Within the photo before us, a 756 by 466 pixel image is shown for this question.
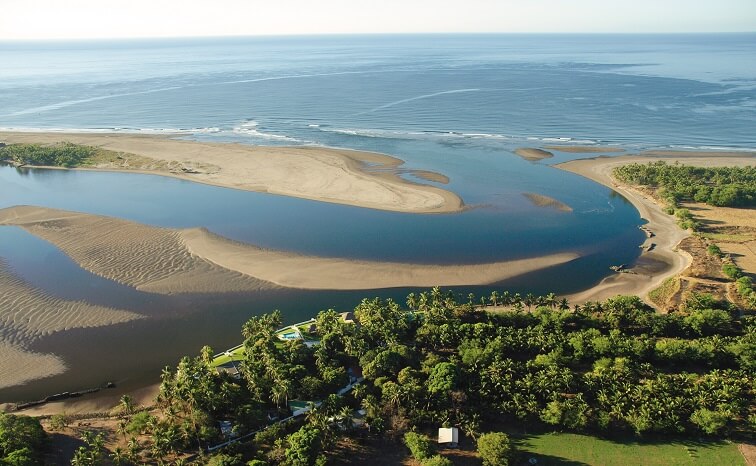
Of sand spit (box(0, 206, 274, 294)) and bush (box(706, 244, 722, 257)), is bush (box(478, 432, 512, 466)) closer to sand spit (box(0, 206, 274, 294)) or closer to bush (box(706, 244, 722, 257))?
sand spit (box(0, 206, 274, 294))

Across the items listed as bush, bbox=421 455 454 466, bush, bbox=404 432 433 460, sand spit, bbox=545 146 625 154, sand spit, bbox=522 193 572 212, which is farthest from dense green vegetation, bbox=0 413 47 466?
sand spit, bbox=545 146 625 154

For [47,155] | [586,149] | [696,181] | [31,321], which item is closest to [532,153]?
[586,149]

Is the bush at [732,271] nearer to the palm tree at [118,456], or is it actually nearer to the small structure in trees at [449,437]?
the small structure in trees at [449,437]

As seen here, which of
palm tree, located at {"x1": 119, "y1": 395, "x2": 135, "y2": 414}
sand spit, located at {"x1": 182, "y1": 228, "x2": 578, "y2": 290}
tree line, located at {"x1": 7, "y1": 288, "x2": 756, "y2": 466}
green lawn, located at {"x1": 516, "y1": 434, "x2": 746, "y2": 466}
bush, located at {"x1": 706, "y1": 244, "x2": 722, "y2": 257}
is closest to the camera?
green lawn, located at {"x1": 516, "y1": 434, "x2": 746, "y2": 466}

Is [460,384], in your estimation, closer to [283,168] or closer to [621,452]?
[621,452]

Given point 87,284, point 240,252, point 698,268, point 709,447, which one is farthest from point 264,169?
point 709,447

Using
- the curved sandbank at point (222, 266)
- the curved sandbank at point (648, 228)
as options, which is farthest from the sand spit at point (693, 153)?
the curved sandbank at point (222, 266)

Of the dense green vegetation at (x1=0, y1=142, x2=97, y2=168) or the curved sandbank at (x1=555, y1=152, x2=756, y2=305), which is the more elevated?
the dense green vegetation at (x1=0, y1=142, x2=97, y2=168)
